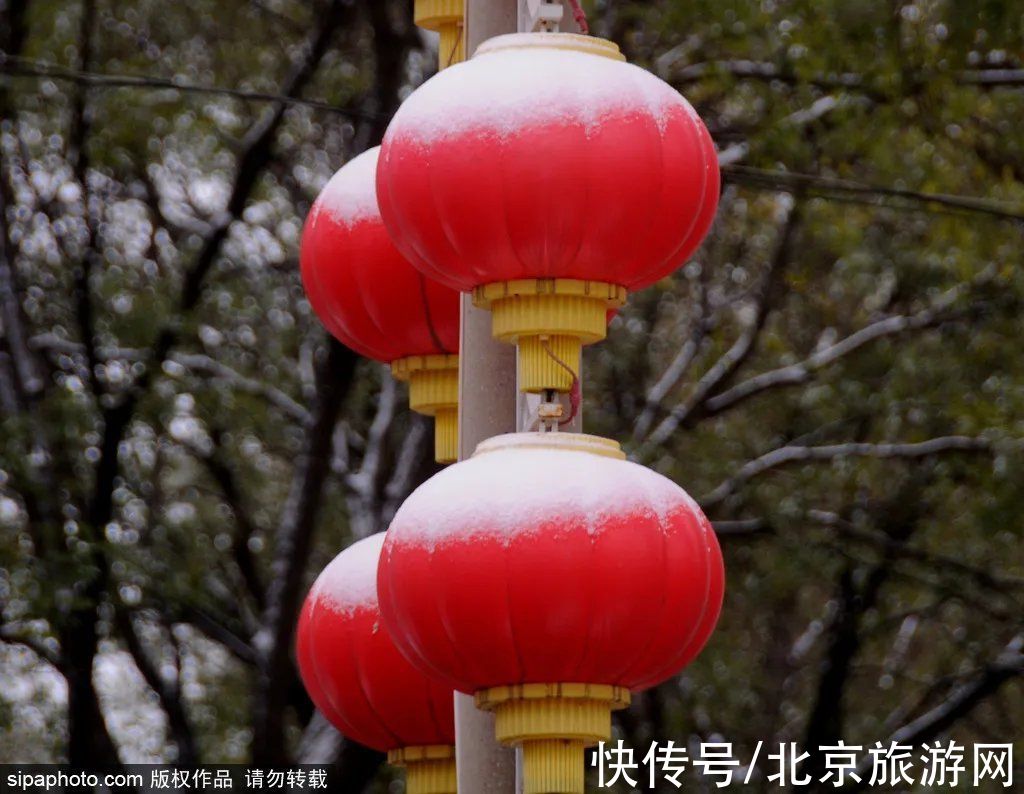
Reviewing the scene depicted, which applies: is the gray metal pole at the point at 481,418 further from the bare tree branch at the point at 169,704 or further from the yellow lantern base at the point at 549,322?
the bare tree branch at the point at 169,704

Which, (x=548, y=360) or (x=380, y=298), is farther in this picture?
(x=380, y=298)

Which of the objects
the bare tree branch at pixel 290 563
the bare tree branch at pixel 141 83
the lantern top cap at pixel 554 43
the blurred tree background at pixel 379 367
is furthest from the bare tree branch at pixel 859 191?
the lantern top cap at pixel 554 43

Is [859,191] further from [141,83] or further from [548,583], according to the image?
[548,583]

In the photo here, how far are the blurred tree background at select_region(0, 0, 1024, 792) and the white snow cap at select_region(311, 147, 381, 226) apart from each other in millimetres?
3007

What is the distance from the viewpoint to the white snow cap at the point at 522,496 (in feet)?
9.00

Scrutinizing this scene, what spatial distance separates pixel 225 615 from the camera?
338 inches

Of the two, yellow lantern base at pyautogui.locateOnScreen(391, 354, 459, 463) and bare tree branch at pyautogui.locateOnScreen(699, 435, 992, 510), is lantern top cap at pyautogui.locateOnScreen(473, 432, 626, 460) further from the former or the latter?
bare tree branch at pyautogui.locateOnScreen(699, 435, 992, 510)

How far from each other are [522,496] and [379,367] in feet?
20.2

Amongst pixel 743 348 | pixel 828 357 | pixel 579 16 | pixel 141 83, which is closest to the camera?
pixel 579 16

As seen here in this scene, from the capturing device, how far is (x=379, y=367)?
29.1 ft

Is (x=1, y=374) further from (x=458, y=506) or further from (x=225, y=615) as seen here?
(x=458, y=506)

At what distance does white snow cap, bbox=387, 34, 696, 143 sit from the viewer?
9.45 ft

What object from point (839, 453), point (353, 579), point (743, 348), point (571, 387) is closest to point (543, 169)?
point (571, 387)

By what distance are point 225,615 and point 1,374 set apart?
4.53 ft
